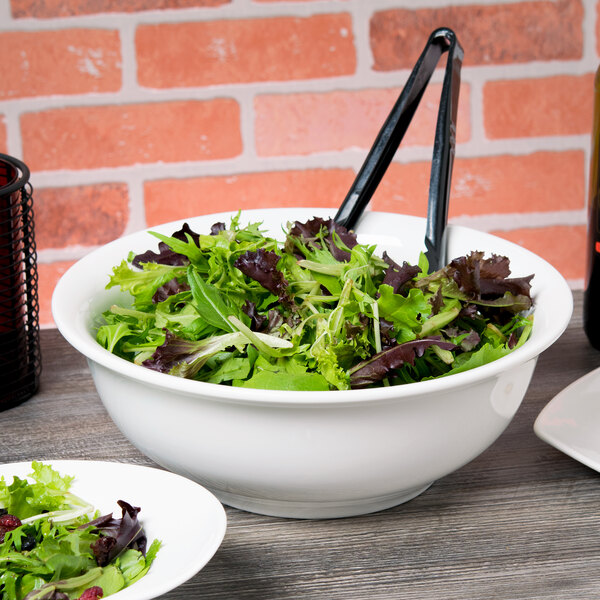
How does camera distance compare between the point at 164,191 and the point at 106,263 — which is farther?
the point at 164,191

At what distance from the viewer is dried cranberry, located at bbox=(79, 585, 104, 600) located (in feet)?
1.52

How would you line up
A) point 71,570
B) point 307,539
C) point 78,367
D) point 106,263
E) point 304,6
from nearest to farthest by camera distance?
1. point 71,570
2. point 307,539
3. point 106,263
4. point 78,367
5. point 304,6

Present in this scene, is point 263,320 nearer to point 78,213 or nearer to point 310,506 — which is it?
point 310,506

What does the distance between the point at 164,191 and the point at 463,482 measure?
1.05 meters

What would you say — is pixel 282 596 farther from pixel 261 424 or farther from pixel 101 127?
pixel 101 127

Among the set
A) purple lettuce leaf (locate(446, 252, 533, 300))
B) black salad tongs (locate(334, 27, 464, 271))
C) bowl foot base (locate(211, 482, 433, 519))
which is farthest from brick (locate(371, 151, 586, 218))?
bowl foot base (locate(211, 482, 433, 519))

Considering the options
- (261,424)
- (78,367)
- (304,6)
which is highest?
(304,6)

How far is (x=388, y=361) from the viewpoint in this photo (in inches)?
22.8

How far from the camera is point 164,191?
159 centimetres

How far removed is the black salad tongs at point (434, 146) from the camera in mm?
829

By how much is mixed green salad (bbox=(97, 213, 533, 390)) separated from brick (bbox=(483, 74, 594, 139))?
983mm

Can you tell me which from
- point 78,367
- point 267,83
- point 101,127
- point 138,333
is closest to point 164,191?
point 101,127

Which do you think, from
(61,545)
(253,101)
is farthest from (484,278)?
(253,101)

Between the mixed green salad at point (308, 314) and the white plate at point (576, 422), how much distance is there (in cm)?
9
